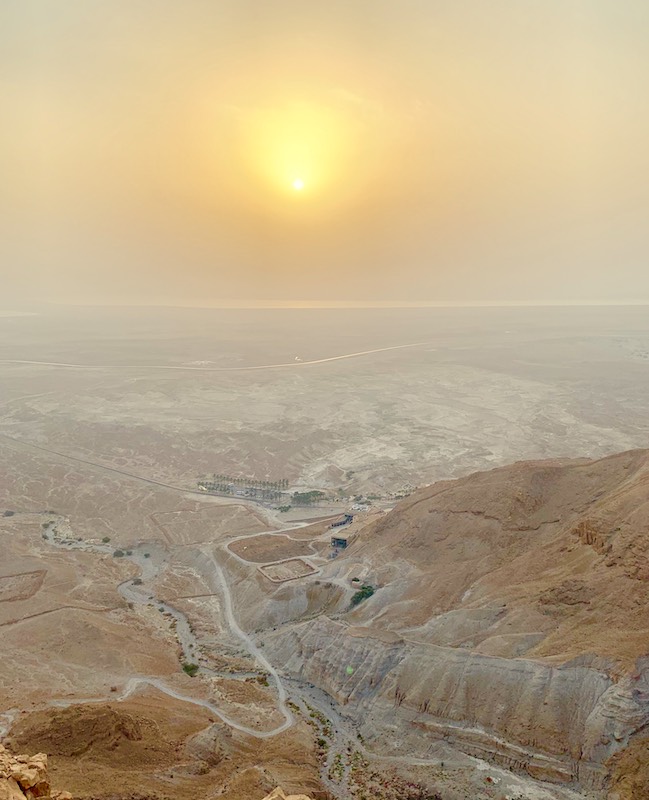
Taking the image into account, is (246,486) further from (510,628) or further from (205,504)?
(510,628)

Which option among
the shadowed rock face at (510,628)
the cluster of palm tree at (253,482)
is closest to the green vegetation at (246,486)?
the cluster of palm tree at (253,482)

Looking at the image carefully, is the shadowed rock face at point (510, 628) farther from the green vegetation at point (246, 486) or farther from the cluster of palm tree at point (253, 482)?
the cluster of palm tree at point (253, 482)

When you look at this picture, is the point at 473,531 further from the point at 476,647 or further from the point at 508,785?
the point at 508,785

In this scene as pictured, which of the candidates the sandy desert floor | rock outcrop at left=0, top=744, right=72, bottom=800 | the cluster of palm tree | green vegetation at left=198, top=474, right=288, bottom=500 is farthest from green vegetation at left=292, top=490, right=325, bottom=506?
rock outcrop at left=0, top=744, right=72, bottom=800

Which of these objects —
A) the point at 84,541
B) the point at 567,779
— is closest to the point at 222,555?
the point at 84,541

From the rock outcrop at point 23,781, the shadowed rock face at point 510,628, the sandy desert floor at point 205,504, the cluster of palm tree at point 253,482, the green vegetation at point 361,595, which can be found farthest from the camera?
the cluster of palm tree at point 253,482

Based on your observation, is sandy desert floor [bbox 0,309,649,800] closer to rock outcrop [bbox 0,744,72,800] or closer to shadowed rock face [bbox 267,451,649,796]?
shadowed rock face [bbox 267,451,649,796]
